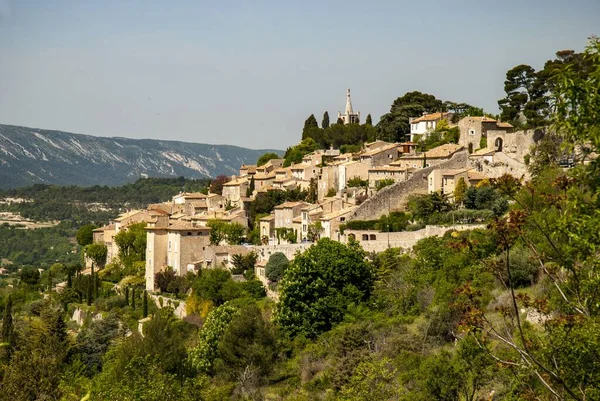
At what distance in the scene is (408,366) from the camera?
2788 centimetres

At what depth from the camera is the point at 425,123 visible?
6131cm

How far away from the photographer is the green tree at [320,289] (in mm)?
37250

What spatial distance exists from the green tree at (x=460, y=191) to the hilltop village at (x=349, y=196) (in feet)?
0.22

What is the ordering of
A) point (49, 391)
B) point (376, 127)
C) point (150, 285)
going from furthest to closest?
1. point (376, 127)
2. point (150, 285)
3. point (49, 391)

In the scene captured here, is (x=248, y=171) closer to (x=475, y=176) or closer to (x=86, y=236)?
(x=86, y=236)

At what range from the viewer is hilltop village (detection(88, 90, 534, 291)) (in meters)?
46.2

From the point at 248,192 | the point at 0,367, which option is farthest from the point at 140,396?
the point at 248,192

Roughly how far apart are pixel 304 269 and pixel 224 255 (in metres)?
12.0

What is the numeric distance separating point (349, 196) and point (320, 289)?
1401cm

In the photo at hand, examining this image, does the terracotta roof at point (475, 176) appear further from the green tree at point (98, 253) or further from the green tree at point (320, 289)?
the green tree at point (98, 253)

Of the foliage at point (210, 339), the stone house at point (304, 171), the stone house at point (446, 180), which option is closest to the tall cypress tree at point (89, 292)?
the stone house at point (304, 171)

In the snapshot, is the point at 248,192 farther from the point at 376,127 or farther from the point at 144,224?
the point at 376,127

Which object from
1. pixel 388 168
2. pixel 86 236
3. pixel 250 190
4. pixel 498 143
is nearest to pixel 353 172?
pixel 388 168

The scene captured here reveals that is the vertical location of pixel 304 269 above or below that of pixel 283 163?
below
